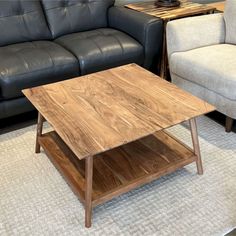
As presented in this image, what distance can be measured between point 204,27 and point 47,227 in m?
1.76

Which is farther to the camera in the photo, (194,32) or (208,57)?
(194,32)

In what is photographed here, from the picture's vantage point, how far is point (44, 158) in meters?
1.93

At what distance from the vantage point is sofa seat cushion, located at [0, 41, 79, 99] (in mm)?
1989

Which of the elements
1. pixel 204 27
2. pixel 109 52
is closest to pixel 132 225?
pixel 109 52

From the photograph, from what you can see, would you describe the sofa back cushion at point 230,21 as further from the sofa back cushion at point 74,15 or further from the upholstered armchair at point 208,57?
the sofa back cushion at point 74,15

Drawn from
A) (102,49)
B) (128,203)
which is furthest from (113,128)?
(102,49)

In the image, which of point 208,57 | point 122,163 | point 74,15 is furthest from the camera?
point 74,15

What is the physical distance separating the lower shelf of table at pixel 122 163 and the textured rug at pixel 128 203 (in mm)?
113

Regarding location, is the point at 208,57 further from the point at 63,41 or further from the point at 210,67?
the point at 63,41

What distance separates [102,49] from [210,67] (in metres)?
0.74

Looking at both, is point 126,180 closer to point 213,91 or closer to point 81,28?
point 213,91

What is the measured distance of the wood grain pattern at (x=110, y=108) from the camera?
54.2 inches

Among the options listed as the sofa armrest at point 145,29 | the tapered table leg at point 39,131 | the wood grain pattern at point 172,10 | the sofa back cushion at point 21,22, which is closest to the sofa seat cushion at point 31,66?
the sofa back cushion at point 21,22

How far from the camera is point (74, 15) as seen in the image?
2605 mm
